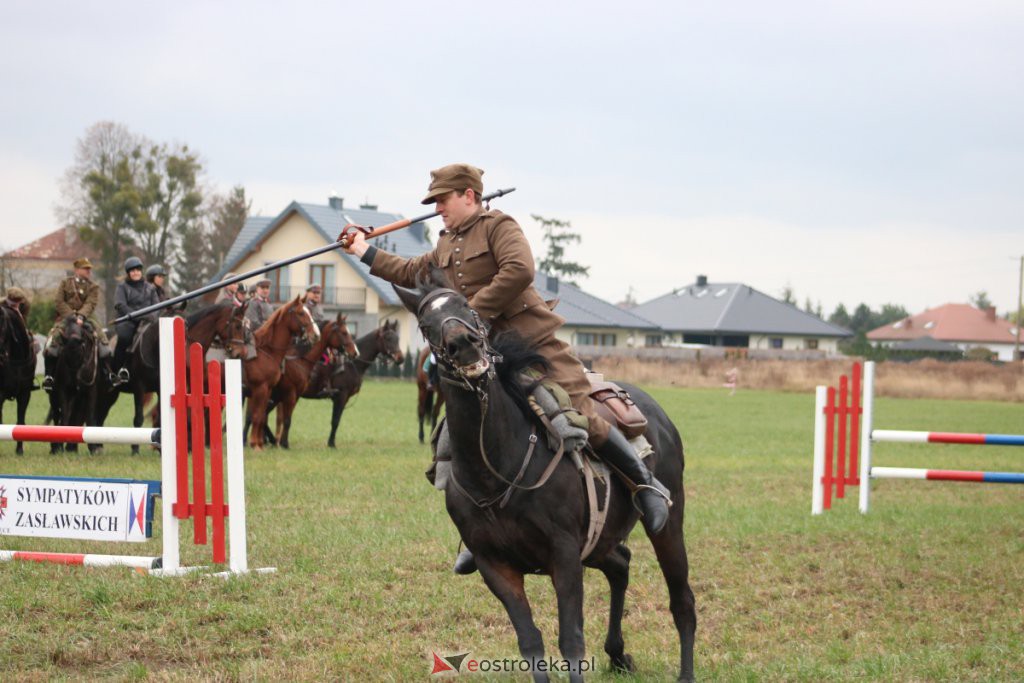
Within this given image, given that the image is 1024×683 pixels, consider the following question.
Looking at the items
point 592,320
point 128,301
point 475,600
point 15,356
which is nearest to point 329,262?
point 592,320

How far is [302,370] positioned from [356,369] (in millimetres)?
2137

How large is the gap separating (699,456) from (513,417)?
49.4 ft

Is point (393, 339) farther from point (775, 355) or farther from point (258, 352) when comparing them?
point (775, 355)

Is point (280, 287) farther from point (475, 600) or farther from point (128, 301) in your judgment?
point (475, 600)

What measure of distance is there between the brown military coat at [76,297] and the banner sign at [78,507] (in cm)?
925

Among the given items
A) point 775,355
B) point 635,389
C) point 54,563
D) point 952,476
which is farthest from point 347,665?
point 775,355

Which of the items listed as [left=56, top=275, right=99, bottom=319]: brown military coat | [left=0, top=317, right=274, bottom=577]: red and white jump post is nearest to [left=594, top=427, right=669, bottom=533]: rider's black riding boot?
[left=0, top=317, right=274, bottom=577]: red and white jump post

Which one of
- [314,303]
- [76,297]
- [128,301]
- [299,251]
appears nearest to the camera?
[76,297]

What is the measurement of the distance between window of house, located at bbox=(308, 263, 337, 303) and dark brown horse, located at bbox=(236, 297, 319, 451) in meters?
41.3

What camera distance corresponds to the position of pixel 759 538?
1053 cm

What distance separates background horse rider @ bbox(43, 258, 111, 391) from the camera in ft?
55.2

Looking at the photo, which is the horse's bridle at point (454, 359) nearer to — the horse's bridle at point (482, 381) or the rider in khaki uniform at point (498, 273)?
the horse's bridle at point (482, 381)

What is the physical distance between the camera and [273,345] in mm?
18438

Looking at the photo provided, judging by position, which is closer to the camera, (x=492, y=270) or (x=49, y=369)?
(x=492, y=270)
